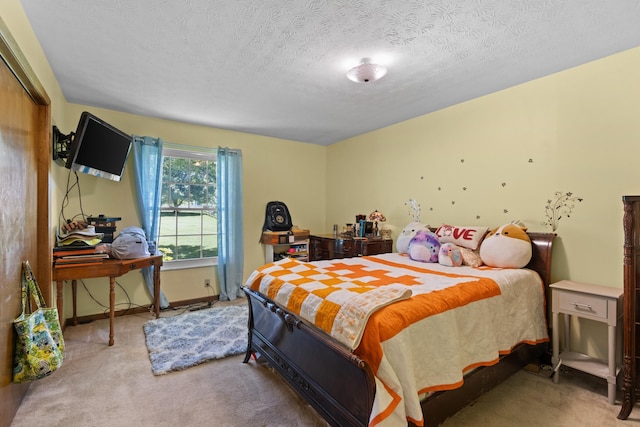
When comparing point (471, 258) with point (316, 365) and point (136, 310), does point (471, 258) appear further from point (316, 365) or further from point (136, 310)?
point (136, 310)

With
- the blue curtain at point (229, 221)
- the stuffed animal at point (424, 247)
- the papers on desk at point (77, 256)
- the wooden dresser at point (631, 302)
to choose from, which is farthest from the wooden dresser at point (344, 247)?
the papers on desk at point (77, 256)

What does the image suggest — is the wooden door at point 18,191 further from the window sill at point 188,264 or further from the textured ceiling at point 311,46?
the window sill at point 188,264

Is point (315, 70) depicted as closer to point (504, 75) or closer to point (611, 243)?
point (504, 75)

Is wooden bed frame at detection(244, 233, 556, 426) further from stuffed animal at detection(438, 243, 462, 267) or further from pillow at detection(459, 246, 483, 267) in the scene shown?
stuffed animal at detection(438, 243, 462, 267)

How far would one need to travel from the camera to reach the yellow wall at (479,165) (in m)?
2.18

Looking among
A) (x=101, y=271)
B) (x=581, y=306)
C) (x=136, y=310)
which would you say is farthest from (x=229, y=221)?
(x=581, y=306)

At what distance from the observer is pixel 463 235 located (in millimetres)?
2797

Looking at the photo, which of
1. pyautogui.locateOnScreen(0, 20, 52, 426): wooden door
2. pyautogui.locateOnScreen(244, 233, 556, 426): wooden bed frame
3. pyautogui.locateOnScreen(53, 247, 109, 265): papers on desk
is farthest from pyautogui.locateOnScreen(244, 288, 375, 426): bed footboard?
pyautogui.locateOnScreen(53, 247, 109, 265): papers on desk

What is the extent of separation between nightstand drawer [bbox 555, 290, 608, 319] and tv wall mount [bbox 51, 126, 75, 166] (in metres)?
4.25

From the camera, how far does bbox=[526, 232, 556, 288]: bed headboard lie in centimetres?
239

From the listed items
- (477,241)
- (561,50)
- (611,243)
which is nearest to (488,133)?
(561,50)

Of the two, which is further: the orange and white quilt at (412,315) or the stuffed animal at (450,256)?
the stuffed animal at (450,256)

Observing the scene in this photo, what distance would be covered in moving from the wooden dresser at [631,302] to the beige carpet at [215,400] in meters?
0.15

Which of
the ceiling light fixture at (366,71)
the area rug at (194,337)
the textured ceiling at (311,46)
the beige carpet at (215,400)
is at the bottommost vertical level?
the beige carpet at (215,400)
